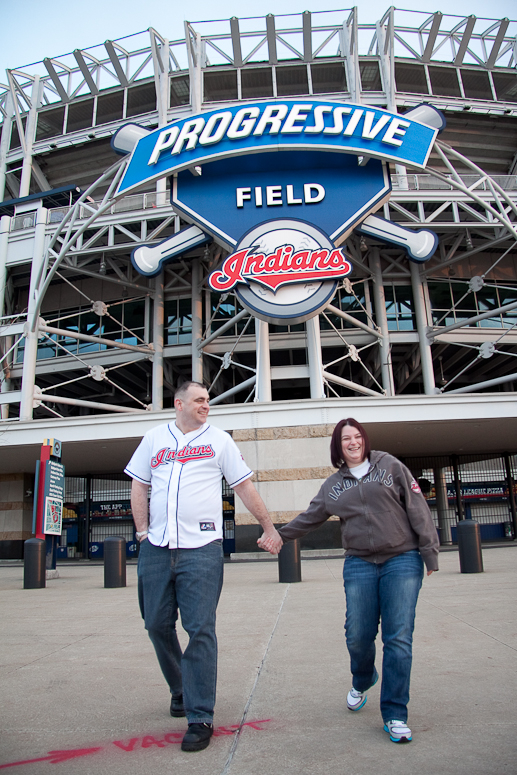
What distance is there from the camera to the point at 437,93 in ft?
113

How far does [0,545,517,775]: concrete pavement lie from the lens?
2.79 m

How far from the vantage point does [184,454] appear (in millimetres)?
3660

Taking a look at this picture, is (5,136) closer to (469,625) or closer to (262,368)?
(262,368)

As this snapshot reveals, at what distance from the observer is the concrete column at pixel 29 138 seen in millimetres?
32156

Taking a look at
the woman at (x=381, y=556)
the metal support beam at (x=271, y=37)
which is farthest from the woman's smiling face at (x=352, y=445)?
the metal support beam at (x=271, y=37)

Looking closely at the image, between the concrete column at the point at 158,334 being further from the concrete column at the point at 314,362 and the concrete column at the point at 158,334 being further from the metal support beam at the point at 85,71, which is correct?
the metal support beam at the point at 85,71

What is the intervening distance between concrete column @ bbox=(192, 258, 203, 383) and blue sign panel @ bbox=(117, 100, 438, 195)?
6.83m

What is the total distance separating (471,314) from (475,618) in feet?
88.0

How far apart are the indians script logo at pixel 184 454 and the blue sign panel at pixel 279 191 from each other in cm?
1822

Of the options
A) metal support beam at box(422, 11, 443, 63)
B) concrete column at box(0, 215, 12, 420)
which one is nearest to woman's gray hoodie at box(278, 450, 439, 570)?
concrete column at box(0, 215, 12, 420)

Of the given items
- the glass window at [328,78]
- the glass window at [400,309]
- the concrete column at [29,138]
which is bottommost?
the glass window at [400,309]

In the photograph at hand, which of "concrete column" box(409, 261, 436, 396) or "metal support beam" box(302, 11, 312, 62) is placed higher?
"metal support beam" box(302, 11, 312, 62)

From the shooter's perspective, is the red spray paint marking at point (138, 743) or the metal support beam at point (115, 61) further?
the metal support beam at point (115, 61)

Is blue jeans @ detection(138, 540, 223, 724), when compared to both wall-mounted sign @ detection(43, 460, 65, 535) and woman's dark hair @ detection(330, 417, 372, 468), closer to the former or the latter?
woman's dark hair @ detection(330, 417, 372, 468)
